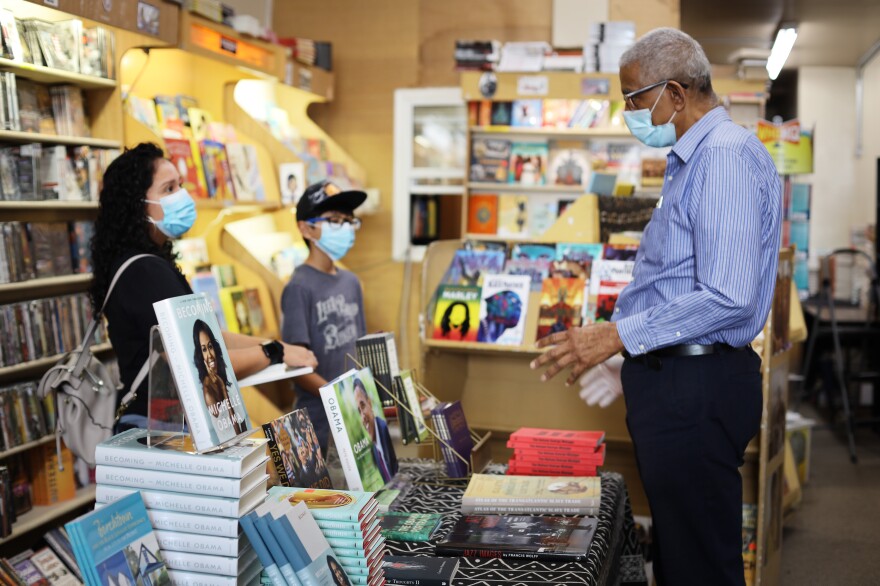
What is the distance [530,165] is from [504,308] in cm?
319

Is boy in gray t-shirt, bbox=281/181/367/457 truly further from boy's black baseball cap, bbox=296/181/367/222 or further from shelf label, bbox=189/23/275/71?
shelf label, bbox=189/23/275/71

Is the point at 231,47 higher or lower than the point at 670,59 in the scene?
higher

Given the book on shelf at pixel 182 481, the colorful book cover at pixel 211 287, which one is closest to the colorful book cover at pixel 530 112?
the colorful book cover at pixel 211 287

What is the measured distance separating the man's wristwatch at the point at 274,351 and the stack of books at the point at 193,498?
3.05 feet

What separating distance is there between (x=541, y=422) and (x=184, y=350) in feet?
8.38

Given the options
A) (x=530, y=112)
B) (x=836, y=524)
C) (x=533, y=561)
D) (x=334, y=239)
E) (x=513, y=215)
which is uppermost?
(x=530, y=112)

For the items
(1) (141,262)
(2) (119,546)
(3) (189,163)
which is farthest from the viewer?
(3) (189,163)

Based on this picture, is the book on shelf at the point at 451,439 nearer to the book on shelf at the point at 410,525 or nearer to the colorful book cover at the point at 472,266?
the book on shelf at the point at 410,525

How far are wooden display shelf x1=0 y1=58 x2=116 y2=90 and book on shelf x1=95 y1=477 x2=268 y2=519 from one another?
2.50m

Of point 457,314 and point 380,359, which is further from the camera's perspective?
point 457,314

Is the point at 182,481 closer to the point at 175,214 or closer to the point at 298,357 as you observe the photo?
the point at 298,357

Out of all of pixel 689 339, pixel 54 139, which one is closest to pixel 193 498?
pixel 689 339

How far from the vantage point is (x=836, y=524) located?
4.82 m

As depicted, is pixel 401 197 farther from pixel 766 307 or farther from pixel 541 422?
pixel 766 307
